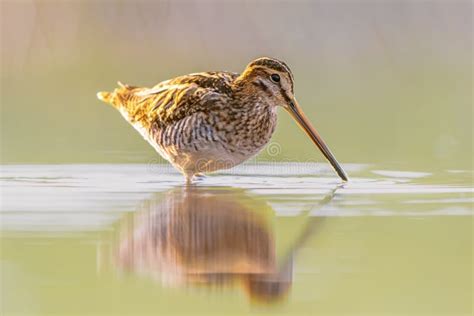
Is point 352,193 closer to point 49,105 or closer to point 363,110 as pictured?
point 363,110

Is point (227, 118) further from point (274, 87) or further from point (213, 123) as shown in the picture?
point (274, 87)

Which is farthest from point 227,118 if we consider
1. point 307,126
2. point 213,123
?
point 307,126

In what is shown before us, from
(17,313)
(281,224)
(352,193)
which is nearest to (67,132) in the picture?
(352,193)

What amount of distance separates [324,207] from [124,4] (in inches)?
438

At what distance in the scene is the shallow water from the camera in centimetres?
514

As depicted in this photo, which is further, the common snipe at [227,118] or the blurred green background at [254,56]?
the blurred green background at [254,56]

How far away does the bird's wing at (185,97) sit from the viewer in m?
8.54

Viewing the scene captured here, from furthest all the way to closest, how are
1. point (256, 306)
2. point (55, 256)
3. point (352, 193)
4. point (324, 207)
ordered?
point (352, 193) < point (324, 207) < point (55, 256) < point (256, 306)

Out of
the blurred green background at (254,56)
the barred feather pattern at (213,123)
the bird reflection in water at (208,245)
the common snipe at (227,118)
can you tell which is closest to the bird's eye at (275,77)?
the common snipe at (227,118)

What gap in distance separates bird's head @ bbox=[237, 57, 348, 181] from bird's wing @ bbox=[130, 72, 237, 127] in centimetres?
22

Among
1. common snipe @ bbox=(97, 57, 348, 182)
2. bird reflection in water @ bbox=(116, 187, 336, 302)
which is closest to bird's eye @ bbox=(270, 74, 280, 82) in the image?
common snipe @ bbox=(97, 57, 348, 182)

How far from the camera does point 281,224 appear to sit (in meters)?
6.61

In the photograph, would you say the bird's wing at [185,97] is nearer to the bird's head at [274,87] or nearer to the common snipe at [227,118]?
the common snipe at [227,118]

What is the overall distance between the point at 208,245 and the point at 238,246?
16cm
